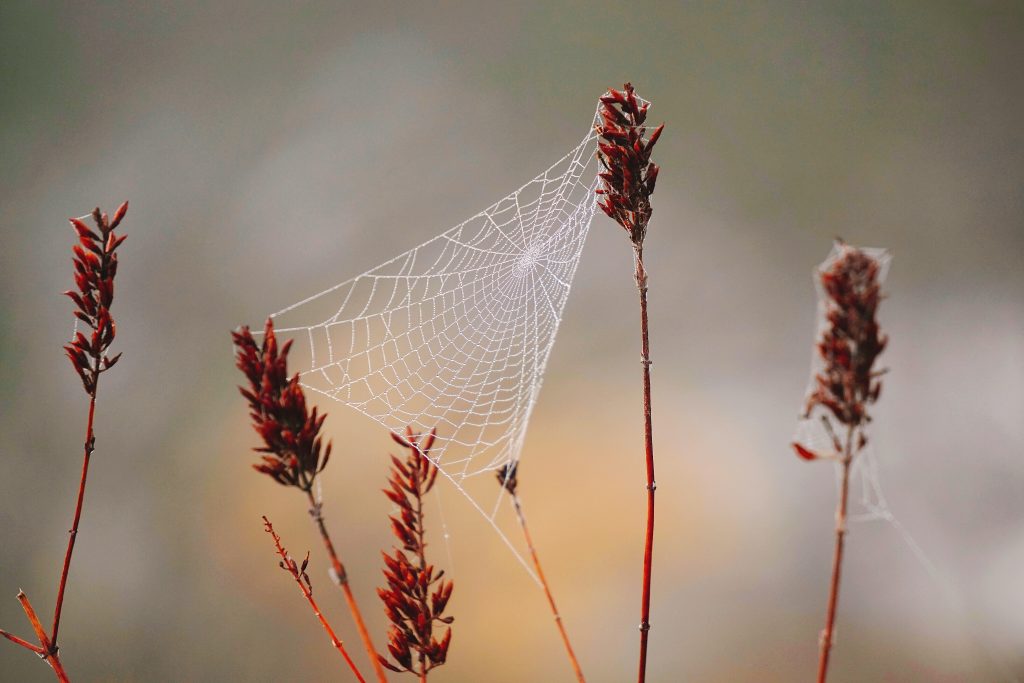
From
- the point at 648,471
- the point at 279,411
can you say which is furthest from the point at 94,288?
the point at 648,471

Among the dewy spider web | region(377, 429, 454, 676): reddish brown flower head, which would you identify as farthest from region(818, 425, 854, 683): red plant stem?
the dewy spider web

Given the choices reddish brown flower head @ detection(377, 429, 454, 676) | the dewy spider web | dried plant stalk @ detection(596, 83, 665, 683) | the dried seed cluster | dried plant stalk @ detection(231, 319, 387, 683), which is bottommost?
reddish brown flower head @ detection(377, 429, 454, 676)

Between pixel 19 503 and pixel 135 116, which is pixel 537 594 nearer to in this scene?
pixel 19 503

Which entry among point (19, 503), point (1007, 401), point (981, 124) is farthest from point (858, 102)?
point (19, 503)

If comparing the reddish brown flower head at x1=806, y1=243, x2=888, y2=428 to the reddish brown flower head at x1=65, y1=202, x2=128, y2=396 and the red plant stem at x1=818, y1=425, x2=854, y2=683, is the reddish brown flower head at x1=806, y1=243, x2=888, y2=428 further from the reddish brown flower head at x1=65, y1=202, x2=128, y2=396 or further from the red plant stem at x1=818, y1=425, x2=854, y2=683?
the reddish brown flower head at x1=65, y1=202, x2=128, y2=396

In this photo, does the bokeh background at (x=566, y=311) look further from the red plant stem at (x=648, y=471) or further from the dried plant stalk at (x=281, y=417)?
the dried plant stalk at (x=281, y=417)
